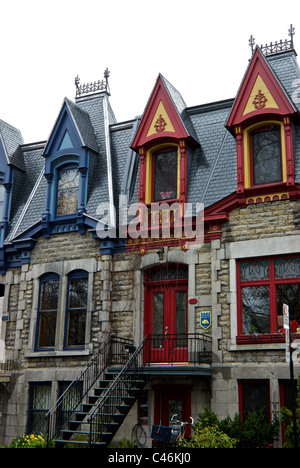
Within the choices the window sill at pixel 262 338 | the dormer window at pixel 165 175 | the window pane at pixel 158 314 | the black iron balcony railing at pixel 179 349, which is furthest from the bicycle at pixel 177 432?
the dormer window at pixel 165 175

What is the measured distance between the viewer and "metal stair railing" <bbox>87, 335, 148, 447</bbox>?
13581 millimetres

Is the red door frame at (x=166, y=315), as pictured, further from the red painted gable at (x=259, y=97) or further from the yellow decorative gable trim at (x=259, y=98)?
the yellow decorative gable trim at (x=259, y=98)

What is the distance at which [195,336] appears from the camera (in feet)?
49.2

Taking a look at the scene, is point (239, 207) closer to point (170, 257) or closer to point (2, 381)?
point (170, 257)

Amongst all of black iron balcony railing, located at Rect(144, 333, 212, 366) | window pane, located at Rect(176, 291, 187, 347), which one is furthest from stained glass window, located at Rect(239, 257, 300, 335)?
window pane, located at Rect(176, 291, 187, 347)

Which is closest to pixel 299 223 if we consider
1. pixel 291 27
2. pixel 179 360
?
pixel 179 360

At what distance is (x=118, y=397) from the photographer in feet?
46.3

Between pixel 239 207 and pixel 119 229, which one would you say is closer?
pixel 239 207

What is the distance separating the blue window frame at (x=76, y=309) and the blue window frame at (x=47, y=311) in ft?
1.71

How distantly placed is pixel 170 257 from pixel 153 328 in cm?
217

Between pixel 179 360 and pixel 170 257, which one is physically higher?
pixel 170 257
